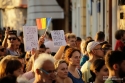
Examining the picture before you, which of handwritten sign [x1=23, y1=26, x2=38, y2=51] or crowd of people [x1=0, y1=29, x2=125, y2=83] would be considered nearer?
crowd of people [x1=0, y1=29, x2=125, y2=83]

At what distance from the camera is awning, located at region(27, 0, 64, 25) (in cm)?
2927

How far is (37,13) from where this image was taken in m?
29.3

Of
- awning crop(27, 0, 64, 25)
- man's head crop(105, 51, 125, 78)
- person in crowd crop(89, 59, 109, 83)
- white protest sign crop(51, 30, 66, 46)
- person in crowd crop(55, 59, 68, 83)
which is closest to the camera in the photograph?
Result: man's head crop(105, 51, 125, 78)

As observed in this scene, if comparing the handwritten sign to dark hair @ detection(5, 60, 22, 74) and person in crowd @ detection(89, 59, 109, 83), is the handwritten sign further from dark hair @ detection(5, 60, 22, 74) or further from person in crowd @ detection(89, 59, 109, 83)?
dark hair @ detection(5, 60, 22, 74)

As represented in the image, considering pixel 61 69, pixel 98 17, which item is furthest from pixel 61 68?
pixel 98 17

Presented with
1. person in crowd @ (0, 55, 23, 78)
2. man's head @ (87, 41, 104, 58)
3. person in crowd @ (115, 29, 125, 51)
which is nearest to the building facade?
person in crowd @ (115, 29, 125, 51)

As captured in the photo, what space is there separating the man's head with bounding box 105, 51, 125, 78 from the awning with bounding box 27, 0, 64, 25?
22784mm

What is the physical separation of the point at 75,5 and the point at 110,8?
880 cm

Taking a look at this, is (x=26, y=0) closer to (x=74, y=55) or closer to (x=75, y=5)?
(x=75, y=5)

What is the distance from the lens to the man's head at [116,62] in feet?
20.6

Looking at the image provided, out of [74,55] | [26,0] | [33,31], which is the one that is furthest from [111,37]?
[26,0]

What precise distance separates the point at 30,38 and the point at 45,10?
19.6 m

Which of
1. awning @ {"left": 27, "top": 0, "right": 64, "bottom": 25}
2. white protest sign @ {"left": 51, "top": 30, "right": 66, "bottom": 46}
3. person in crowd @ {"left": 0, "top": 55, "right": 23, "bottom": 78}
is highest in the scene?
person in crowd @ {"left": 0, "top": 55, "right": 23, "bottom": 78}

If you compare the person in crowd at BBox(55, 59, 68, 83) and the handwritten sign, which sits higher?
the handwritten sign
